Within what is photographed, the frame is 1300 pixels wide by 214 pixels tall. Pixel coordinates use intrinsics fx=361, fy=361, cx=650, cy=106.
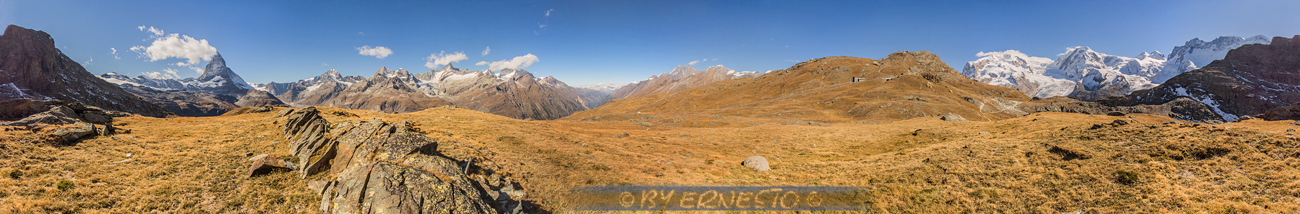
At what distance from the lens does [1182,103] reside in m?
95.9

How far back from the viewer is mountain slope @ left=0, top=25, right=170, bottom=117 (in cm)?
14200

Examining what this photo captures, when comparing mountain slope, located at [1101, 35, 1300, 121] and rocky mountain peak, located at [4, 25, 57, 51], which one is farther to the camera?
rocky mountain peak, located at [4, 25, 57, 51]

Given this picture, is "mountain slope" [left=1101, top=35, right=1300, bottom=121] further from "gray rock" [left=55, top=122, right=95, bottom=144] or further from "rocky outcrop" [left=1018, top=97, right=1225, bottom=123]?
"gray rock" [left=55, top=122, right=95, bottom=144]

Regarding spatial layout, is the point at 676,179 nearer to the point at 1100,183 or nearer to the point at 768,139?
the point at 1100,183

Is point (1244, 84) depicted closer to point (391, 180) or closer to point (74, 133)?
point (391, 180)

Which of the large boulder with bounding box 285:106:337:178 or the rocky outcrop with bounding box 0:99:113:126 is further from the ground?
the rocky outcrop with bounding box 0:99:113:126

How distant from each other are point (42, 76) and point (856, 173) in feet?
967

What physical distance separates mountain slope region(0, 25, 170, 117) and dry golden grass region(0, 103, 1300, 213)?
683 feet

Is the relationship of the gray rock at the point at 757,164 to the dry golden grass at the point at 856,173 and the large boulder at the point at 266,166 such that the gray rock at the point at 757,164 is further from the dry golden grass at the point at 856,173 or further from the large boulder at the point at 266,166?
the large boulder at the point at 266,166

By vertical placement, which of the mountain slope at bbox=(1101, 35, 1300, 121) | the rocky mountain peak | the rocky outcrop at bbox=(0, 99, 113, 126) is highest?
the rocky mountain peak

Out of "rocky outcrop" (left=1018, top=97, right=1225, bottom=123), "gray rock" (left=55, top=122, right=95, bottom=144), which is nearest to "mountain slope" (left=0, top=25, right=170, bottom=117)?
"gray rock" (left=55, top=122, right=95, bottom=144)

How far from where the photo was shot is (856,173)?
623 inches

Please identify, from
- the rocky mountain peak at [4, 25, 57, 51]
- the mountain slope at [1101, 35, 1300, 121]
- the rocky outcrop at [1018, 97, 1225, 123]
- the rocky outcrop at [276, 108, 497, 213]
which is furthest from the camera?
the rocky mountain peak at [4, 25, 57, 51]

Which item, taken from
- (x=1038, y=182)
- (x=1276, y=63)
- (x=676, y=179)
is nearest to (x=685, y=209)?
(x=676, y=179)
